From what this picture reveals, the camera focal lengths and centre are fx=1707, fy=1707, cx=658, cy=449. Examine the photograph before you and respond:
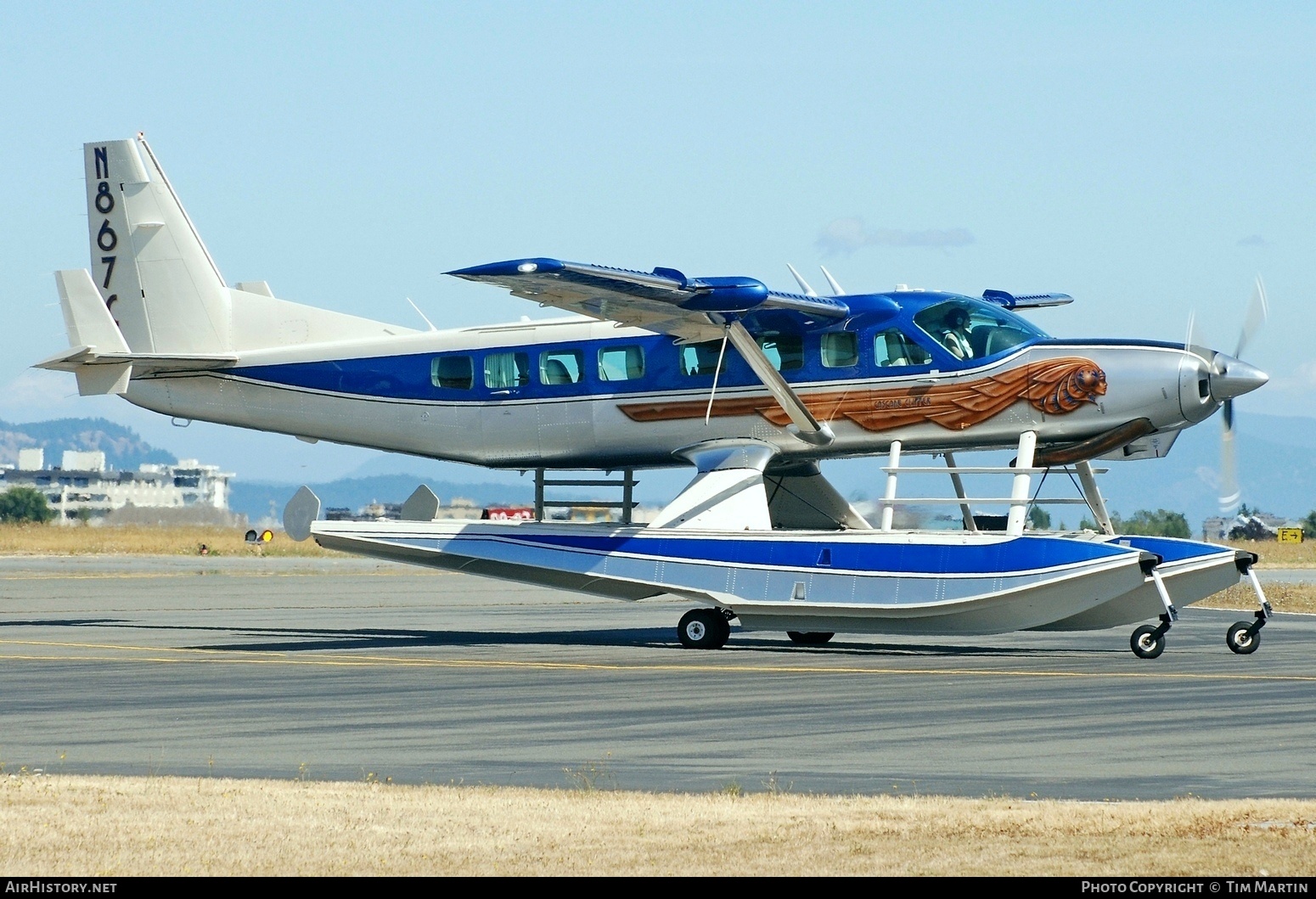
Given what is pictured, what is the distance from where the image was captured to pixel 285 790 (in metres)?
10.1

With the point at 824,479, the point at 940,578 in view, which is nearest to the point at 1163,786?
the point at 940,578

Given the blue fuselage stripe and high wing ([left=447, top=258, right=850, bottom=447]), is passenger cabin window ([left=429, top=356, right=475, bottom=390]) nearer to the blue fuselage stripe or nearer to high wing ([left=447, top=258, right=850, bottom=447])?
the blue fuselage stripe

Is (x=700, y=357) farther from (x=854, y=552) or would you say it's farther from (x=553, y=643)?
(x=553, y=643)

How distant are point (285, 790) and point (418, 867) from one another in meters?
2.44

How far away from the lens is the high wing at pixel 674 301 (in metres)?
20.2

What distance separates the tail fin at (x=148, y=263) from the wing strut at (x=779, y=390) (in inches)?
356

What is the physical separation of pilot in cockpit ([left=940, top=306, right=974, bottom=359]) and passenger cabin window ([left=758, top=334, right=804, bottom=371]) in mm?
1954

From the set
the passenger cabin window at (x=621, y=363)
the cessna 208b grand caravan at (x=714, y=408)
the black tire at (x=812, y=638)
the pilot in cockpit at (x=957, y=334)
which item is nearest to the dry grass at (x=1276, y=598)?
the cessna 208b grand caravan at (x=714, y=408)

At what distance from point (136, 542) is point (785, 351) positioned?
2451 inches

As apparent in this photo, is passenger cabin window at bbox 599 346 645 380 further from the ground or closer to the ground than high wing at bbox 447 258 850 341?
closer to the ground

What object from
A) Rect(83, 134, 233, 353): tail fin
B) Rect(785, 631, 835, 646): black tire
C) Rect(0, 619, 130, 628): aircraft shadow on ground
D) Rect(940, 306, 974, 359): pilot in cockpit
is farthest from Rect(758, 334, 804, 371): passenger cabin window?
Rect(0, 619, 130, 628): aircraft shadow on ground

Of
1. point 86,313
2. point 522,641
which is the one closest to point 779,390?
point 522,641

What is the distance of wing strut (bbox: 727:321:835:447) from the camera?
74.4ft
